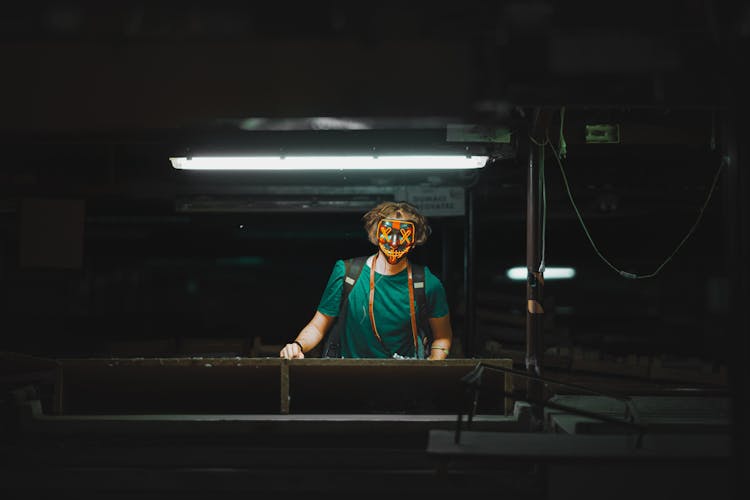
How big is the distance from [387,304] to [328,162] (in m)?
1.39

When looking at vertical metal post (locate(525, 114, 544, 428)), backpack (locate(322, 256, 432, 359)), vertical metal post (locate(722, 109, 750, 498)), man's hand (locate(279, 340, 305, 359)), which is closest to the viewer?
vertical metal post (locate(722, 109, 750, 498))

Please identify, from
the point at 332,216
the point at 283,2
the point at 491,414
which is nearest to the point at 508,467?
the point at 491,414

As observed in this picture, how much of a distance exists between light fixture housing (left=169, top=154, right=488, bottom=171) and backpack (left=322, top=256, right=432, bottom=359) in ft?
3.04

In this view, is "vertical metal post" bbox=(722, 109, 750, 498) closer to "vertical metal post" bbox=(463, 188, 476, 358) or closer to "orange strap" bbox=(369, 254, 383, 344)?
"orange strap" bbox=(369, 254, 383, 344)

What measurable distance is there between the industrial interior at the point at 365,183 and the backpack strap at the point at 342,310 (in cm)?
30

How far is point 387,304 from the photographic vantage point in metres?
6.05

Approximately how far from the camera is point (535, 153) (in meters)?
5.20

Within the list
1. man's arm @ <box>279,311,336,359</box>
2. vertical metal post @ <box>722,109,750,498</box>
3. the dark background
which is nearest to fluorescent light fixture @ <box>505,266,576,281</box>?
the dark background

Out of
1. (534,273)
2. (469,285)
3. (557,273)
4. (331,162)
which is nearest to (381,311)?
(331,162)

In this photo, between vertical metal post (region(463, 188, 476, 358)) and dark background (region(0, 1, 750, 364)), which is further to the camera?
vertical metal post (region(463, 188, 476, 358))

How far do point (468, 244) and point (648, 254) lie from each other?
7748mm

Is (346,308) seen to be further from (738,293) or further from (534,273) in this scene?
(738,293)

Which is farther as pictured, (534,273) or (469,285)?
(469,285)

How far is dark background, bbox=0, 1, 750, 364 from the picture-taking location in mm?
3467
